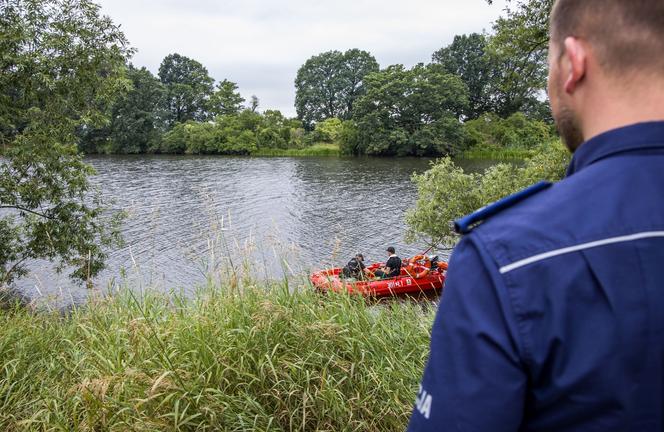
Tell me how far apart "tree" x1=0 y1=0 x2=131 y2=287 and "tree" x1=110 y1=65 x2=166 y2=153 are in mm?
61528

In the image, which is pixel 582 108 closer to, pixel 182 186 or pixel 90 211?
pixel 90 211

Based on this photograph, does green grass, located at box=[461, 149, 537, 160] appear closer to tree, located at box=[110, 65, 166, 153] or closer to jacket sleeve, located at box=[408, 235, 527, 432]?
tree, located at box=[110, 65, 166, 153]

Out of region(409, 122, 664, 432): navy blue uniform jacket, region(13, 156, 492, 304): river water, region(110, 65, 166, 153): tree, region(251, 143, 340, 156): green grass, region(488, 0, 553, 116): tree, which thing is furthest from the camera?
region(110, 65, 166, 153): tree

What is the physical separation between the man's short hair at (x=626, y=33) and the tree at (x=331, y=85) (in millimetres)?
82343

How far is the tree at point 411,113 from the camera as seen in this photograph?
61.0m

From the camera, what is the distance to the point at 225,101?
272 feet

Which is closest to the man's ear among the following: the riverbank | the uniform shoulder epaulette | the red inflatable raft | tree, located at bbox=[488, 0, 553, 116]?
the uniform shoulder epaulette

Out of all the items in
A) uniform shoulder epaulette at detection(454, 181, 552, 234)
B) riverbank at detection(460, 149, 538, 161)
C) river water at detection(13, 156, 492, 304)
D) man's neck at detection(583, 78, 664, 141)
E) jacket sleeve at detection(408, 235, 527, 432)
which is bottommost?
river water at detection(13, 156, 492, 304)

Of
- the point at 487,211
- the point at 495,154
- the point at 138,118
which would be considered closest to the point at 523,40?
the point at 487,211

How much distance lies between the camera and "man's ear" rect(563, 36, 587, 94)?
113 cm

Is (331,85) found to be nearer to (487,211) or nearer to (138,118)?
(138,118)

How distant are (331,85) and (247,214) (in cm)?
5853

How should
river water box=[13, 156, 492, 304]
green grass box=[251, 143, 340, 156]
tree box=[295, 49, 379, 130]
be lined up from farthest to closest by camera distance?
tree box=[295, 49, 379, 130] → green grass box=[251, 143, 340, 156] → river water box=[13, 156, 492, 304]

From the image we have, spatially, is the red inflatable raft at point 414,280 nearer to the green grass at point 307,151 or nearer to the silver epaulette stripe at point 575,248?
the silver epaulette stripe at point 575,248
